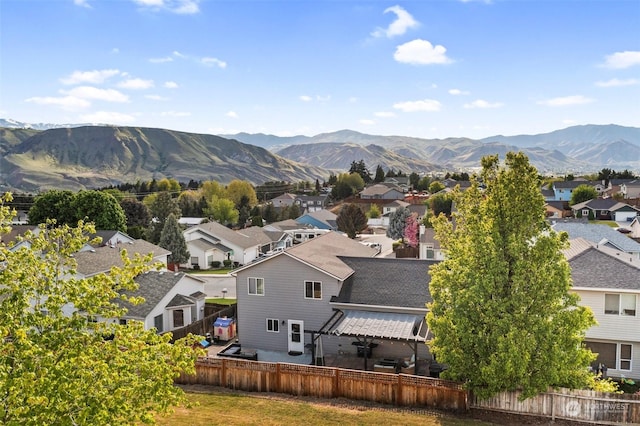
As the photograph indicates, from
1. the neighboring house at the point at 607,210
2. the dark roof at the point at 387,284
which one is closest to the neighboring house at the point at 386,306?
the dark roof at the point at 387,284

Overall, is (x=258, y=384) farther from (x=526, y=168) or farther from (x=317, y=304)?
(x=526, y=168)

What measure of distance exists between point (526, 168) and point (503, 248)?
2958 mm

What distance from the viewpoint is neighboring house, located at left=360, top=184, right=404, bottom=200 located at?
12425 centimetres

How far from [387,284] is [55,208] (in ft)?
201

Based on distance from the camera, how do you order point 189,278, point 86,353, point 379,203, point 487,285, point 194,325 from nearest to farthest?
point 86,353, point 487,285, point 194,325, point 189,278, point 379,203

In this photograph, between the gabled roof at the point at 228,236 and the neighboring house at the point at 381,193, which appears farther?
the neighboring house at the point at 381,193

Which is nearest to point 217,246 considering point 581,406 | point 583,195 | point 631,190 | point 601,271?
point 601,271

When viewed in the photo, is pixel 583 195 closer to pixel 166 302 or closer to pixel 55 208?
pixel 166 302

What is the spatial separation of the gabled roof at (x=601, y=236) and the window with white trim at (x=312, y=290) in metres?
22.8

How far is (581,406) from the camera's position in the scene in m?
16.3

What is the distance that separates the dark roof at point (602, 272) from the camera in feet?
75.8

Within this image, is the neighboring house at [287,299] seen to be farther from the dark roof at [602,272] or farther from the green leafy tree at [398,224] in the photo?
the green leafy tree at [398,224]

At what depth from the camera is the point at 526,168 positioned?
631 inches

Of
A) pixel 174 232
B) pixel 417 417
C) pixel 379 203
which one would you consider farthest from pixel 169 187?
pixel 417 417
